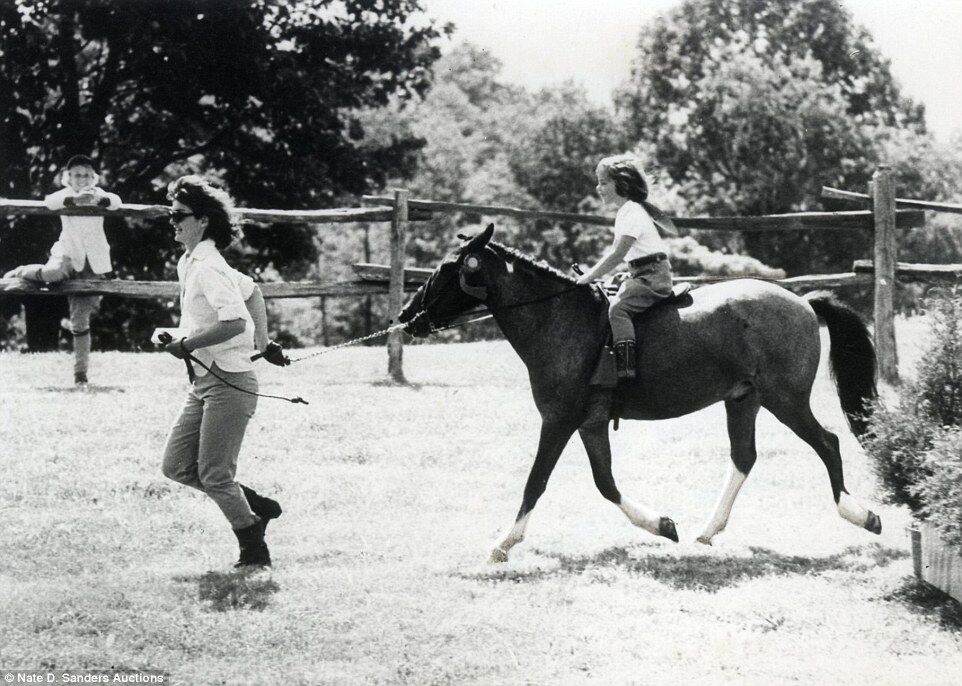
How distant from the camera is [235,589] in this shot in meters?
5.92

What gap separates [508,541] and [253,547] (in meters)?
1.54

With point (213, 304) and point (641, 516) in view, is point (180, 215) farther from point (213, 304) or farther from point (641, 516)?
point (641, 516)

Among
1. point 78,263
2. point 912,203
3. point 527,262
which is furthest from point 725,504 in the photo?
point 78,263

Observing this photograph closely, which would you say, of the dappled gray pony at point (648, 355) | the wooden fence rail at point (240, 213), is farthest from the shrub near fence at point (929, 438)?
the wooden fence rail at point (240, 213)

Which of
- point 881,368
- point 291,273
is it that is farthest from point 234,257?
point 881,368

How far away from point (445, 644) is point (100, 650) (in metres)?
1.61

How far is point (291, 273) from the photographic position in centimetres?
3509

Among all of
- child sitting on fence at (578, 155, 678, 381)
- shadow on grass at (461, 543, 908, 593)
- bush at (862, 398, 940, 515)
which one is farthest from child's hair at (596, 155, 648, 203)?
shadow on grass at (461, 543, 908, 593)

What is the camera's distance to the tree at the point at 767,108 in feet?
104

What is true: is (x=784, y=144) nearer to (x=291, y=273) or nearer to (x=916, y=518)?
(x=291, y=273)

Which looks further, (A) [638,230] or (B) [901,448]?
(A) [638,230]

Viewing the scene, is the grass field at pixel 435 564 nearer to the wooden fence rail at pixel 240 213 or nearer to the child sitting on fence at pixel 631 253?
the child sitting on fence at pixel 631 253

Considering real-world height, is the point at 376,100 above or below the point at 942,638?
above

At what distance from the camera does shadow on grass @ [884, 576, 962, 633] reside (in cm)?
556
